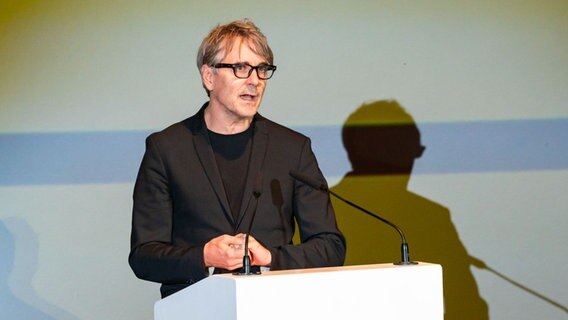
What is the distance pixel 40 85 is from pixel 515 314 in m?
2.30

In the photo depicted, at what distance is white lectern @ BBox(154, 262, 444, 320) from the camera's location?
2.36 meters

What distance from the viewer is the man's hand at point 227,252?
2.81 m

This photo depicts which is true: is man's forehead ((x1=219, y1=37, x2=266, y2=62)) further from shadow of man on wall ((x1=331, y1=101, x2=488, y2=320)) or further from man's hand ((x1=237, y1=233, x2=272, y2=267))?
shadow of man on wall ((x1=331, y1=101, x2=488, y2=320))

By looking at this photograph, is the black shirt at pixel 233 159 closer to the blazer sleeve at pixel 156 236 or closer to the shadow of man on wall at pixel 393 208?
the blazer sleeve at pixel 156 236

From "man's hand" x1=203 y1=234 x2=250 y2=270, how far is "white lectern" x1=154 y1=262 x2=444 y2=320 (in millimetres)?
216

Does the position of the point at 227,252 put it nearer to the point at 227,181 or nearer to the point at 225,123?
the point at 227,181

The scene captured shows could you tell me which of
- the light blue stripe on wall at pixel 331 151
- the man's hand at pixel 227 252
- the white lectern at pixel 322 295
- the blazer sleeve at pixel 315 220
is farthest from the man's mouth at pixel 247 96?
the light blue stripe on wall at pixel 331 151

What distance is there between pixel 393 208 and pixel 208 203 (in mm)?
1516

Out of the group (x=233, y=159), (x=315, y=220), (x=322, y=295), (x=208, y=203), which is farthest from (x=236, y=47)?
(x=322, y=295)

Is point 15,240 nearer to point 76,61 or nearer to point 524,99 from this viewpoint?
point 76,61

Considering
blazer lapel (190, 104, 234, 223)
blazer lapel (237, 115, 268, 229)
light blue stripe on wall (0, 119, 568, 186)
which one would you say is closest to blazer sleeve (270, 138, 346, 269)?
blazer lapel (237, 115, 268, 229)

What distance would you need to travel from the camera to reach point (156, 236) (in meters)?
3.18

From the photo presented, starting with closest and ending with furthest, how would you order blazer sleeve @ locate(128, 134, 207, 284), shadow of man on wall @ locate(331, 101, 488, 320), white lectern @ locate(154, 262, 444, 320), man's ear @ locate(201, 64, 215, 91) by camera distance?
white lectern @ locate(154, 262, 444, 320)
blazer sleeve @ locate(128, 134, 207, 284)
man's ear @ locate(201, 64, 215, 91)
shadow of man on wall @ locate(331, 101, 488, 320)

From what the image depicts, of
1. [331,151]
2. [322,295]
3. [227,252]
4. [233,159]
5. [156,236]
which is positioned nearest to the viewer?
[322,295]
